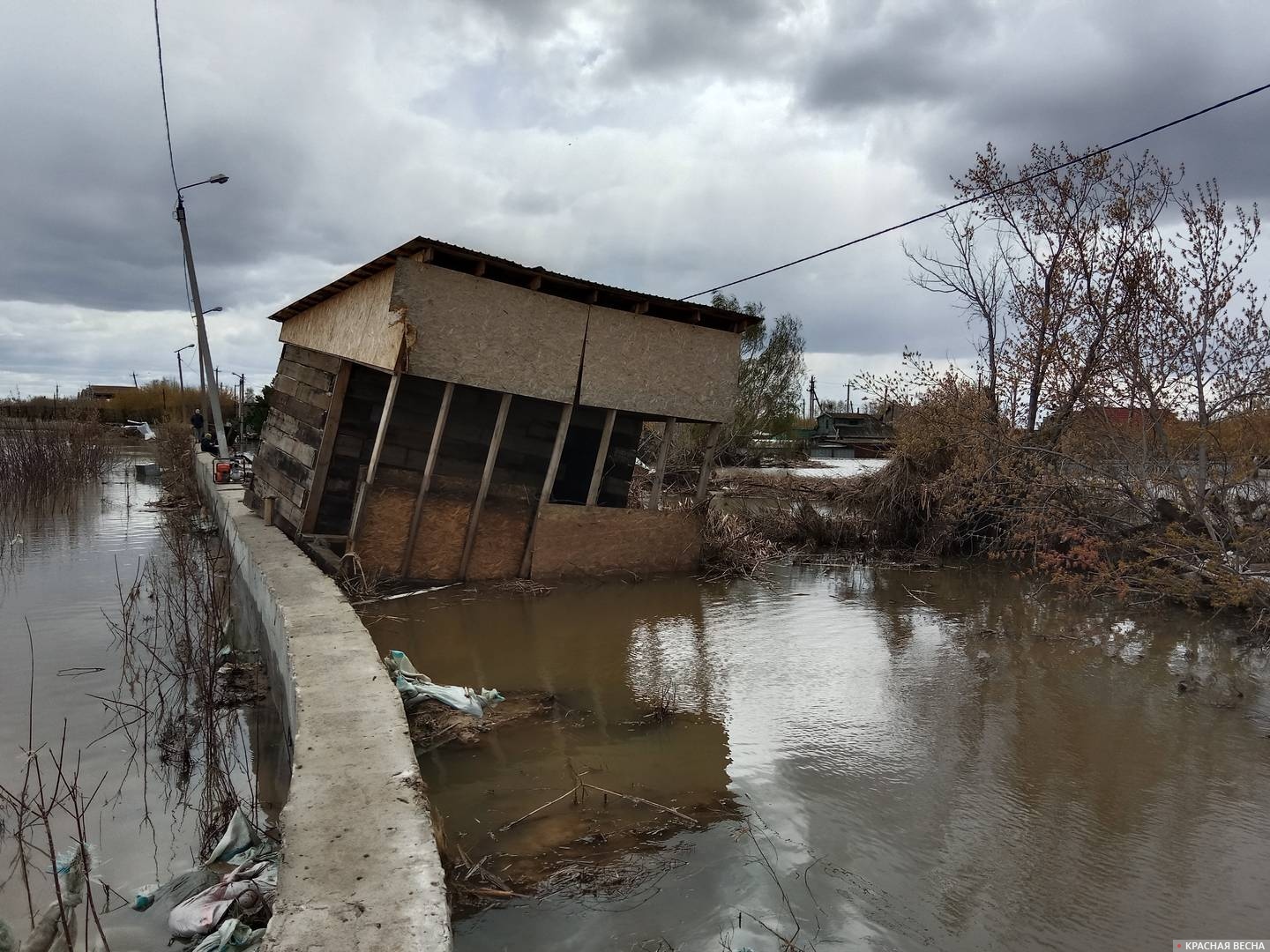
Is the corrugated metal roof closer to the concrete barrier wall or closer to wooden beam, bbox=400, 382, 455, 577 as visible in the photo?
wooden beam, bbox=400, 382, 455, 577

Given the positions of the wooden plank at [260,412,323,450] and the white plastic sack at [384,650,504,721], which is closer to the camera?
the white plastic sack at [384,650,504,721]

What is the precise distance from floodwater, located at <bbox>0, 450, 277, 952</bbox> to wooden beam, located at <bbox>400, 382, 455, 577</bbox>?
297cm

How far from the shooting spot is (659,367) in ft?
33.8

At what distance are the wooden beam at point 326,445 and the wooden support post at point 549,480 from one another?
100 inches

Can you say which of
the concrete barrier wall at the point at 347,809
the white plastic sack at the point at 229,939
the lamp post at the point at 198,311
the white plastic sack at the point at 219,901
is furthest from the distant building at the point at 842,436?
the white plastic sack at the point at 229,939

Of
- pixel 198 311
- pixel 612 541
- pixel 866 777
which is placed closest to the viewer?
pixel 866 777

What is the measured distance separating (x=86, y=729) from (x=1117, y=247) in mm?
11549

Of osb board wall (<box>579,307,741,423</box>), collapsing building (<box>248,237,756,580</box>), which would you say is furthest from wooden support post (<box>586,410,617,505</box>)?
osb board wall (<box>579,307,741,423</box>)

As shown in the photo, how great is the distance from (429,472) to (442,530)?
778 mm

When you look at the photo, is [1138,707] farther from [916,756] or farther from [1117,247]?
[1117,247]

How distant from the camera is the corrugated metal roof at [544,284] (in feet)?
28.4

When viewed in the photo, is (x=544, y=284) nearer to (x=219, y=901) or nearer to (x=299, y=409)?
(x=299, y=409)

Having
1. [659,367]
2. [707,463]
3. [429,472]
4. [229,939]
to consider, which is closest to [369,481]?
[429,472]

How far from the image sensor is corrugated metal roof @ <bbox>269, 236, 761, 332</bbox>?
8664mm
